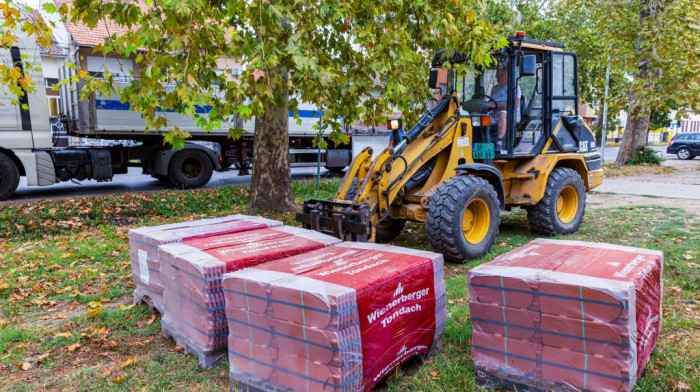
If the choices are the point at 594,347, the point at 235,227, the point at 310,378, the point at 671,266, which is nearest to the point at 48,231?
the point at 235,227

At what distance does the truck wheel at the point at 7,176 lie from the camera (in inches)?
446

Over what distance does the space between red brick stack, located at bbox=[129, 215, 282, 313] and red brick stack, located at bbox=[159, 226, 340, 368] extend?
196 mm

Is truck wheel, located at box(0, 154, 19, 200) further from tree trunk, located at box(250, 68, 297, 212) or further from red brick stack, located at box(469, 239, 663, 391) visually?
red brick stack, located at box(469, 239, 663, 391)

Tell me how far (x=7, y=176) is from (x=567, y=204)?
1179cm

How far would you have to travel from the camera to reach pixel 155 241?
166 inches

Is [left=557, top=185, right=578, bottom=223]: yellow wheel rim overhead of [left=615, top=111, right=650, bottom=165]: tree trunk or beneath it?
beneath

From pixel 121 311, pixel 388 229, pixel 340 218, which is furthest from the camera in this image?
pixel 388 229

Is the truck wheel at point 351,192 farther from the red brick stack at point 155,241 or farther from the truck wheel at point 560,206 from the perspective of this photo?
the truck wheel at point 560,206


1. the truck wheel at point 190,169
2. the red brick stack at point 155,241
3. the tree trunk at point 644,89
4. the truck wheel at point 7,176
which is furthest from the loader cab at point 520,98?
the truck wheel at point 7,176

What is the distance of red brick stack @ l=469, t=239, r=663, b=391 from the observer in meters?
2.80

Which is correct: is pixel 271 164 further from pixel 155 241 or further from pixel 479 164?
pixel 155 241

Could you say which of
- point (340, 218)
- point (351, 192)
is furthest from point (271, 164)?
point (340, 218)

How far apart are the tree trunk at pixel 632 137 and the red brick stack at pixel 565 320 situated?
19.4 meters

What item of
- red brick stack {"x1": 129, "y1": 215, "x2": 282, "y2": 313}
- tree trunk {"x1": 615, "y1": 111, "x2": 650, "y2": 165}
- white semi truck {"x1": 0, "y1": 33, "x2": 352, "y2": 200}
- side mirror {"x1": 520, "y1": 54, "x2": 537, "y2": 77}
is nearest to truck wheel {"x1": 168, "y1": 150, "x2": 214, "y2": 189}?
white semi truck {"x1": 0, "y1": 33, "x2": 352, "y2": 200}
